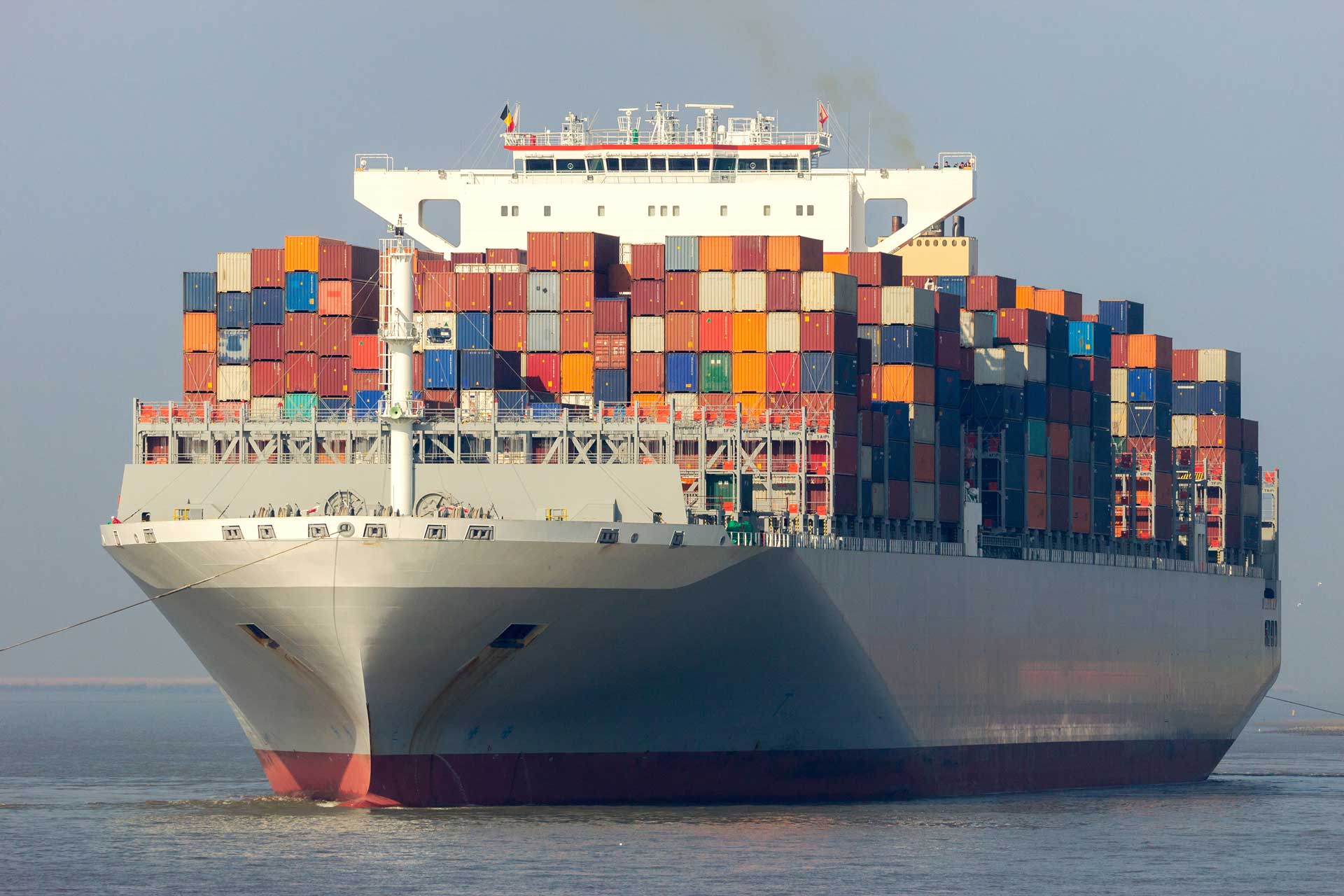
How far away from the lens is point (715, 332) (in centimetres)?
4962

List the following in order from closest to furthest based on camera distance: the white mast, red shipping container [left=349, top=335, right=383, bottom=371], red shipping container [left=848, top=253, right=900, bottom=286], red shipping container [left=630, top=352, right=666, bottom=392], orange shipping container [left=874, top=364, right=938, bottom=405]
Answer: the white mast < red shipping container [left=349, top=335, right=383, bottom=371] < red shipping container [left=630, top=352, right=666, bottom=392] < orange shipping container [left=874, top=364, right=938, bottom=405] < red shipping container [left=848, top=253, right=900, bottom=286]

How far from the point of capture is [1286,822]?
51.1m

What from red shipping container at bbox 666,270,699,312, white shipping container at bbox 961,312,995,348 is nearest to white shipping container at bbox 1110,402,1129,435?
white shipping container at bbox 961,312,995,348

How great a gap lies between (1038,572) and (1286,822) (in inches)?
358

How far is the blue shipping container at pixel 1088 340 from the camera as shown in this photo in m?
61.1

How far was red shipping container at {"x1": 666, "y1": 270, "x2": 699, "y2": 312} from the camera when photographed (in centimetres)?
4969

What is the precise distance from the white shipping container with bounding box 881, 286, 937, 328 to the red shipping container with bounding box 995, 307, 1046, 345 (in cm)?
550

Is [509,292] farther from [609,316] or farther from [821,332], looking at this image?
[821,332]

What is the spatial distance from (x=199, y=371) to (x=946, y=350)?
56.4ft

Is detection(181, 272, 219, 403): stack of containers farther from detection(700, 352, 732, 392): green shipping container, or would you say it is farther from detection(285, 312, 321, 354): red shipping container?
detection(700, 352, 732, 392): green shipping container

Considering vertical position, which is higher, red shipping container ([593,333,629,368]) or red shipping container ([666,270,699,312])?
red shipping container ([666,270,699,312])

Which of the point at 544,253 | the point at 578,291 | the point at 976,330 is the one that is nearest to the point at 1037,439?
the point at 976,330

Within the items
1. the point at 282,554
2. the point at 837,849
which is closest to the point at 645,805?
the point at 837,849

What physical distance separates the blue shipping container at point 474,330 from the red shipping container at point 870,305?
8936 mm
